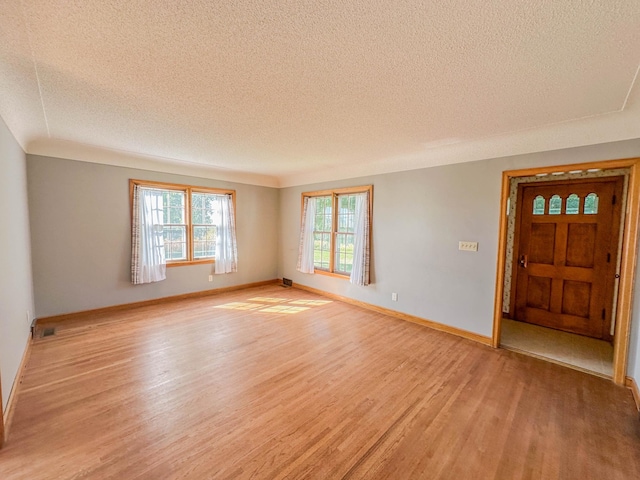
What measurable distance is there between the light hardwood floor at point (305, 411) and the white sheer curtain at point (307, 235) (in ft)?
7.52

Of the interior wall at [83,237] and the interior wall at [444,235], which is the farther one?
the interior wall at [83,237]

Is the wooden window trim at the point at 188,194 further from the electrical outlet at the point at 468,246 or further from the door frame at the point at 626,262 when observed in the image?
the door frame at the point at 626,262

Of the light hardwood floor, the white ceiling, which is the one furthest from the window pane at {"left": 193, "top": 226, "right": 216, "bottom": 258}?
the white ceiling

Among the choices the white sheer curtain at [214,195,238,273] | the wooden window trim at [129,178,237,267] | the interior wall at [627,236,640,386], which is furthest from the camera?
the white sheer curtain at [214,195,238,273]

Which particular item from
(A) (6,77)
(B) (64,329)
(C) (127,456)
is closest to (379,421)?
(C) (127,456)

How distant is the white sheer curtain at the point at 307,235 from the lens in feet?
18.3

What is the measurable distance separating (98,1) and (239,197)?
14.7 ft

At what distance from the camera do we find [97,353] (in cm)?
290

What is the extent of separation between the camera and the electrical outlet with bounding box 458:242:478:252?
11.1ft

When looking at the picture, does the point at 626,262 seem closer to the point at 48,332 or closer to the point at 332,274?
the point at 332,274

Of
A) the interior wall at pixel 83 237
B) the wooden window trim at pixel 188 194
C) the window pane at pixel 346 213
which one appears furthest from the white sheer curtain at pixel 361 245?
the interior wall at pixel 83 237

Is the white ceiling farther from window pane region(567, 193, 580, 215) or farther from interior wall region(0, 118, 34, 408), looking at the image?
window pane region(567, 193, 580, 215)

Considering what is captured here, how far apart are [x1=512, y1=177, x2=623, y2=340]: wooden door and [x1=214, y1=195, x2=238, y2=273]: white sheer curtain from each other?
500cm

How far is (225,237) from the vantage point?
541cm
